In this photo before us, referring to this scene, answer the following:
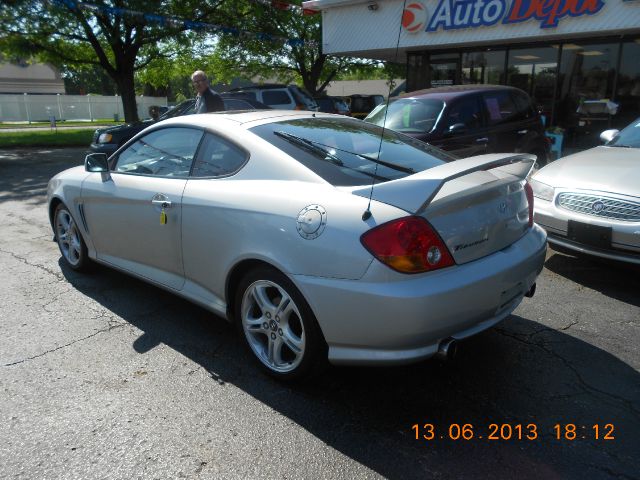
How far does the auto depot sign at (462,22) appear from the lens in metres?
11.6

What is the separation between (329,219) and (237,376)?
1152 millimetres

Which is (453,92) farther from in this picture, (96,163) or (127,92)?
(127,92)

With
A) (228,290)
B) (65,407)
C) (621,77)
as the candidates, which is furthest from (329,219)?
(621,77)

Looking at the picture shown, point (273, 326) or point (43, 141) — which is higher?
point (43, 141)

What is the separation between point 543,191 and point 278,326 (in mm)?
3098

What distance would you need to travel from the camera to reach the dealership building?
11953 mm

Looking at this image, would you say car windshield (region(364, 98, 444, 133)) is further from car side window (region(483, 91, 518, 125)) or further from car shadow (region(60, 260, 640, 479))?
car shadow (region(60, 260, 640, 479))

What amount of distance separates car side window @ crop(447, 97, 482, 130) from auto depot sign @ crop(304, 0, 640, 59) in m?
3.34

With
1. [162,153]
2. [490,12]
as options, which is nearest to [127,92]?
[490,12]

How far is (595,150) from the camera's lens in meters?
5.51

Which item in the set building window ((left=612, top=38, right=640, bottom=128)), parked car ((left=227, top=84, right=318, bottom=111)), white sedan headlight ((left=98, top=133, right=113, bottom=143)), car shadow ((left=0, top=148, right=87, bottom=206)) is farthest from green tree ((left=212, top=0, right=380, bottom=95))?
building window ((left=612, top=38, right=640, bottom=128))

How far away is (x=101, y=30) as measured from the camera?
18.3m

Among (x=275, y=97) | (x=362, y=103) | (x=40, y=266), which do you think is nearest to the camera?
(x=40, y=266)

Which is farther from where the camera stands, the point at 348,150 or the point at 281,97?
the point at 281,97
